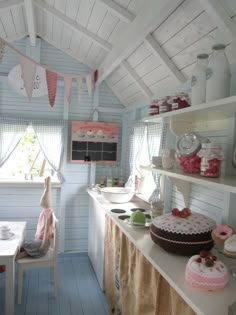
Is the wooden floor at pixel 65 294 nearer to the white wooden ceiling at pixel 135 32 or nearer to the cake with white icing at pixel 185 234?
the cake with white icing at pixel 185 234

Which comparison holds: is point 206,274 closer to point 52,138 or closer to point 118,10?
point 118,10

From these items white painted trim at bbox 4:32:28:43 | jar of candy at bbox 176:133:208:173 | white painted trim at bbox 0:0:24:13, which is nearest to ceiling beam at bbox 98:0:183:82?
jar of candy at bbox 176:133:208:173

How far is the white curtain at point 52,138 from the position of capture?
11.7ft

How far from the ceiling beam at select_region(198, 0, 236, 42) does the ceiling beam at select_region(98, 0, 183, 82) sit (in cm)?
19

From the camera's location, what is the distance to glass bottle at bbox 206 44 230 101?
1.30m

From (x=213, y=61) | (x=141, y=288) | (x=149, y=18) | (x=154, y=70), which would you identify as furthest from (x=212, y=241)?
(x=154, y=70)

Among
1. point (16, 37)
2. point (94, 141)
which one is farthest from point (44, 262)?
point (16, 37)

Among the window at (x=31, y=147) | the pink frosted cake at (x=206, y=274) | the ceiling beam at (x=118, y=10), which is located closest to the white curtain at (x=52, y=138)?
→ the window at (x=31, y=147)

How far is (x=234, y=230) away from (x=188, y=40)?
1156 mm

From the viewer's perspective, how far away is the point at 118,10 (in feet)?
6.87

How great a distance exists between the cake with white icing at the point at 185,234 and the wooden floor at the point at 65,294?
4.82 feet

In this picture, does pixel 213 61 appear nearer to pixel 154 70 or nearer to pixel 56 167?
pixel 154 70

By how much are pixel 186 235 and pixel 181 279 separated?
249 millimetres

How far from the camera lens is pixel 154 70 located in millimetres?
2447
